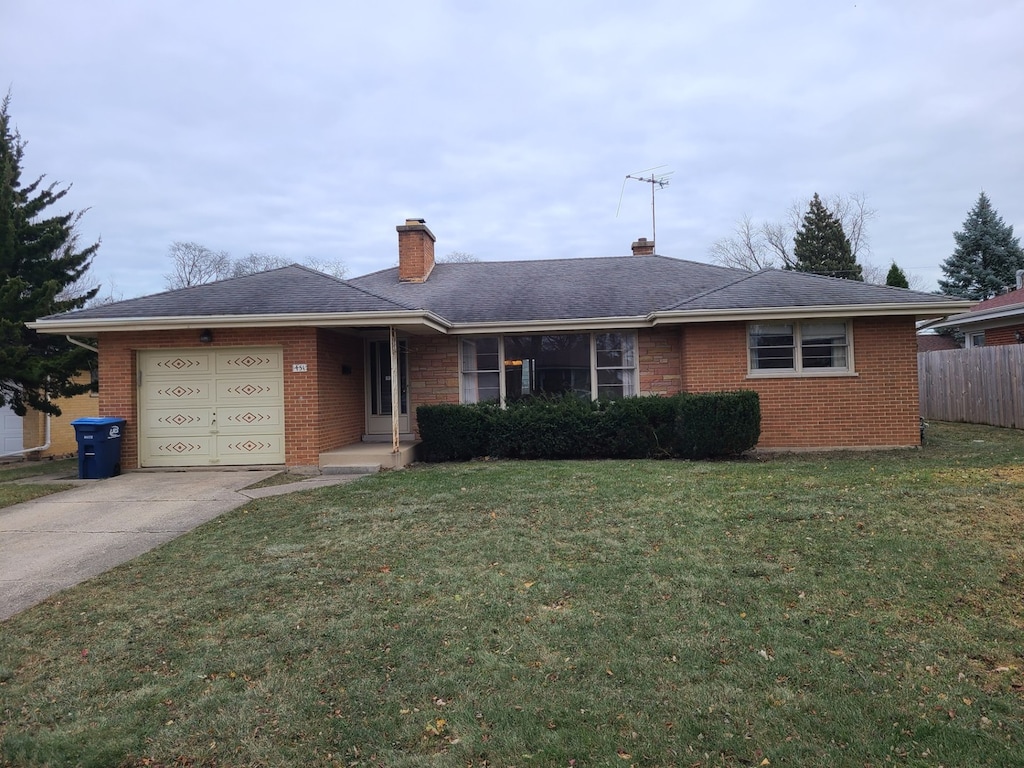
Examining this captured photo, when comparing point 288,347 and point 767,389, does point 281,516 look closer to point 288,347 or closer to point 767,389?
point 288,347

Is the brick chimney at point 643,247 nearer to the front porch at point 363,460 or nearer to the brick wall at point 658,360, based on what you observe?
the brick wall at point 658,360

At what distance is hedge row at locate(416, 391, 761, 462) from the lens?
10.6 metres

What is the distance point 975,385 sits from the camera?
623 inches

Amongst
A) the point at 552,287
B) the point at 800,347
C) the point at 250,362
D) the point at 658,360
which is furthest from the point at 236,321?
the point at 800,347

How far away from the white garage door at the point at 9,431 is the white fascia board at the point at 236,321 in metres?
8.12

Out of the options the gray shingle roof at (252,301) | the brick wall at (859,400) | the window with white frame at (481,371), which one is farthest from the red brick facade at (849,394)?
the gray shingle roof at (252,301)

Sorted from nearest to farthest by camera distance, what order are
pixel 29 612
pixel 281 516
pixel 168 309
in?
pixel 29 612 < pixel 281 516 < pixel 168 309

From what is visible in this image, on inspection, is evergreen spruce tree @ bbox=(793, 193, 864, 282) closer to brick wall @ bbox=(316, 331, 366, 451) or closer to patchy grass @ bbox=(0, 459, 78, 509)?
brick wall @ bbox=(316, 331, 366, 451)

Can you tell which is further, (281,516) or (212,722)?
(281,516)

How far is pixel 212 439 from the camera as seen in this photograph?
11.0m

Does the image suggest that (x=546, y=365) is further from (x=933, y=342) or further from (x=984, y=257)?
(x=933, y=342)

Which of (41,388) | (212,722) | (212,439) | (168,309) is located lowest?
(212,722)

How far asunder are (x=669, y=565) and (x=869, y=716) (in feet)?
6.89

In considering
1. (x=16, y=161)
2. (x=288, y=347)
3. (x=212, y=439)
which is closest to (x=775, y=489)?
(x=288, y=347)
